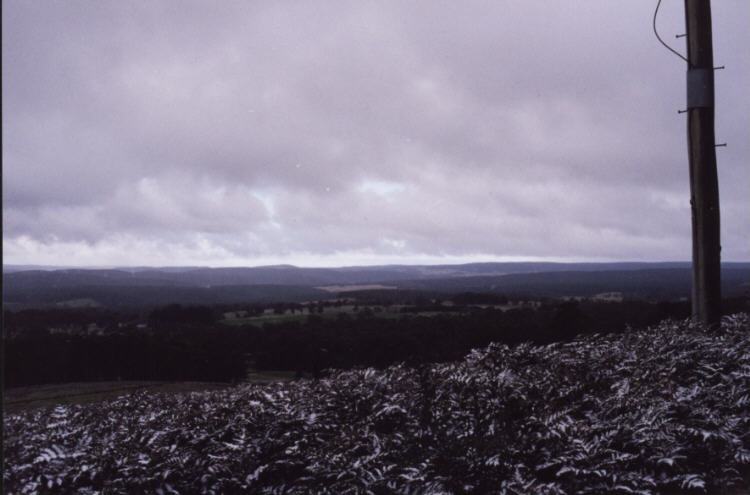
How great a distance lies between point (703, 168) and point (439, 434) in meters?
5.29

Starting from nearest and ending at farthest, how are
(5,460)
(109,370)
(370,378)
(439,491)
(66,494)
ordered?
(439,491)
(66,494)
(5,460)
(370,378)
(109,370)

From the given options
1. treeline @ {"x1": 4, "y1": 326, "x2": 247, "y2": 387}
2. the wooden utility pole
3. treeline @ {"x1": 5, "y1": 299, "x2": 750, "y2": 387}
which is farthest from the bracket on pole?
treeline @ {"x1": 4, "y1": 326, "x2": 247, "y2": 387}

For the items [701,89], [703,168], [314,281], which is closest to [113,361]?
[703,168]

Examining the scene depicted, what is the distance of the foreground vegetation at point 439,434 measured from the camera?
12.0ft

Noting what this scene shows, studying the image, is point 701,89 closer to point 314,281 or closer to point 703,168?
point 703,168

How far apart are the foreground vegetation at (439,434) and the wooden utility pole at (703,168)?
1422 millimetres

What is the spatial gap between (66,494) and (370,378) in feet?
8.40

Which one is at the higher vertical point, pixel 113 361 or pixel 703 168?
pixel 703 168

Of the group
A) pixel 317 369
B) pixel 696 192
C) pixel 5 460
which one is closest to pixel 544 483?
pixel 317 369

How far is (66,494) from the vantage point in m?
3.71

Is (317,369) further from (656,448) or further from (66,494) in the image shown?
(656,448)

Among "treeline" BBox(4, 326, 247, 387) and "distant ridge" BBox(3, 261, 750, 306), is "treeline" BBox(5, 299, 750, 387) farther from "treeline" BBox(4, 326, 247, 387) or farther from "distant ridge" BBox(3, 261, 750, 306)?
"distant ridge" BBox(3, 261, 750, 306)

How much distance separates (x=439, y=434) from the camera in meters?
4.01

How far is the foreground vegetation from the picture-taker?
12.0 ft
